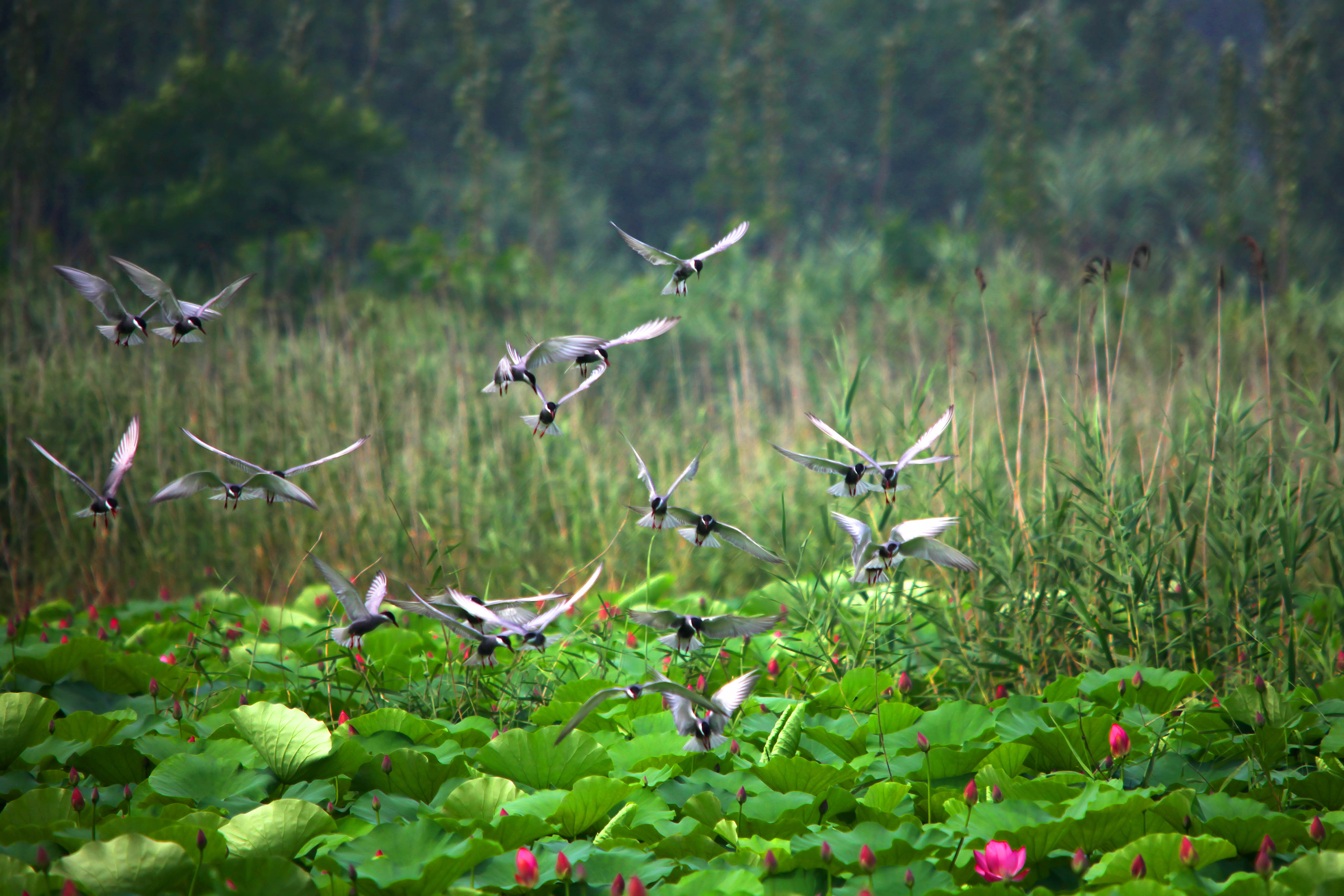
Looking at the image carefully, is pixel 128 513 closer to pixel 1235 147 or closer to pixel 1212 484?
pixel 1212 484

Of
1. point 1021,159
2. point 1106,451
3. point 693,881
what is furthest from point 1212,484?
point 1021,159

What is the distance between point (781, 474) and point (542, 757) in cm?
300

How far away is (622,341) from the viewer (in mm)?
1227

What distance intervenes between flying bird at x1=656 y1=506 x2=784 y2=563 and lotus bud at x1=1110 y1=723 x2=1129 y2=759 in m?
0.66

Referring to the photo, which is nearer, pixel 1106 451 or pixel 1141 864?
pixel 1141 864

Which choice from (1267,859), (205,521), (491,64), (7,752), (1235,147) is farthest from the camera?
(491,64)

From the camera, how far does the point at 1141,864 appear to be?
3.65ft

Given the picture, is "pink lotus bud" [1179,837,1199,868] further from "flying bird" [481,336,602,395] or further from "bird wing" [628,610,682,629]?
"flying bird" [481,336,602,395]

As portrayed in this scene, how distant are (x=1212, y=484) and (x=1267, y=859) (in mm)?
1564

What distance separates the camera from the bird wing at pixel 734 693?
1239 millimetres

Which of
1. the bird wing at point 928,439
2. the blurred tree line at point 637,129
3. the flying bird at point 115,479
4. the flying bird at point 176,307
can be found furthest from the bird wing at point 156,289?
the blurred tree line at point 637,129

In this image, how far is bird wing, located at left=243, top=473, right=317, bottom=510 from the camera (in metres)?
1.28

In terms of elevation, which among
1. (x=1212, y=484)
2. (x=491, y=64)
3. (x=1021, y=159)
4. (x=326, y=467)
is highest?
(x=491, y=64)

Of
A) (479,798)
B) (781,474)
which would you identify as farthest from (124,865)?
(781,474)
